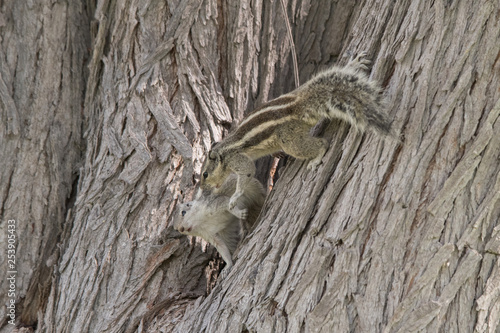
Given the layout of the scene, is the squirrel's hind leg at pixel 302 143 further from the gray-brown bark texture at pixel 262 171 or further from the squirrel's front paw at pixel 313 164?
the gray-brown bark texture at pixel 262 171

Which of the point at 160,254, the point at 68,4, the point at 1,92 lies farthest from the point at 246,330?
the point at 68,4

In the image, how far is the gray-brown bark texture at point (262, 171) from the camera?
3.27 meters

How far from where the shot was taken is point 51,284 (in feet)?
15.8

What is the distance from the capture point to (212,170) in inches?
199

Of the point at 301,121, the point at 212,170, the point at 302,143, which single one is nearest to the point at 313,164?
the point at 302,143

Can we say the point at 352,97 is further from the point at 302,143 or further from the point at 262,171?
the point at 262,171

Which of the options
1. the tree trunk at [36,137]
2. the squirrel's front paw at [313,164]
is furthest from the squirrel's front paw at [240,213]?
the tree trunk at [36,137]

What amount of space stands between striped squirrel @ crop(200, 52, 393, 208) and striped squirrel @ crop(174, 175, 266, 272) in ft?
0.50

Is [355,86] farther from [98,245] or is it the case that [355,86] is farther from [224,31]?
[98,245]

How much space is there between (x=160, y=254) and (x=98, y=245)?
547 millimetres

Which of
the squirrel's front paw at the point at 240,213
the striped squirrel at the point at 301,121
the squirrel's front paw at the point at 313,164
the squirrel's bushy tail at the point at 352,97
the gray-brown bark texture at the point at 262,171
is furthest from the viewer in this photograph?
the squirrel's front paw at the point at 240,213

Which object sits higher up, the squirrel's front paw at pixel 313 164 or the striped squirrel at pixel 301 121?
the striped squirrel at pixel 301 121

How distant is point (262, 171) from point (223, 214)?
2.07ft

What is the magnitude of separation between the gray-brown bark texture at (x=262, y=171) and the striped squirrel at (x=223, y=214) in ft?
0.59
